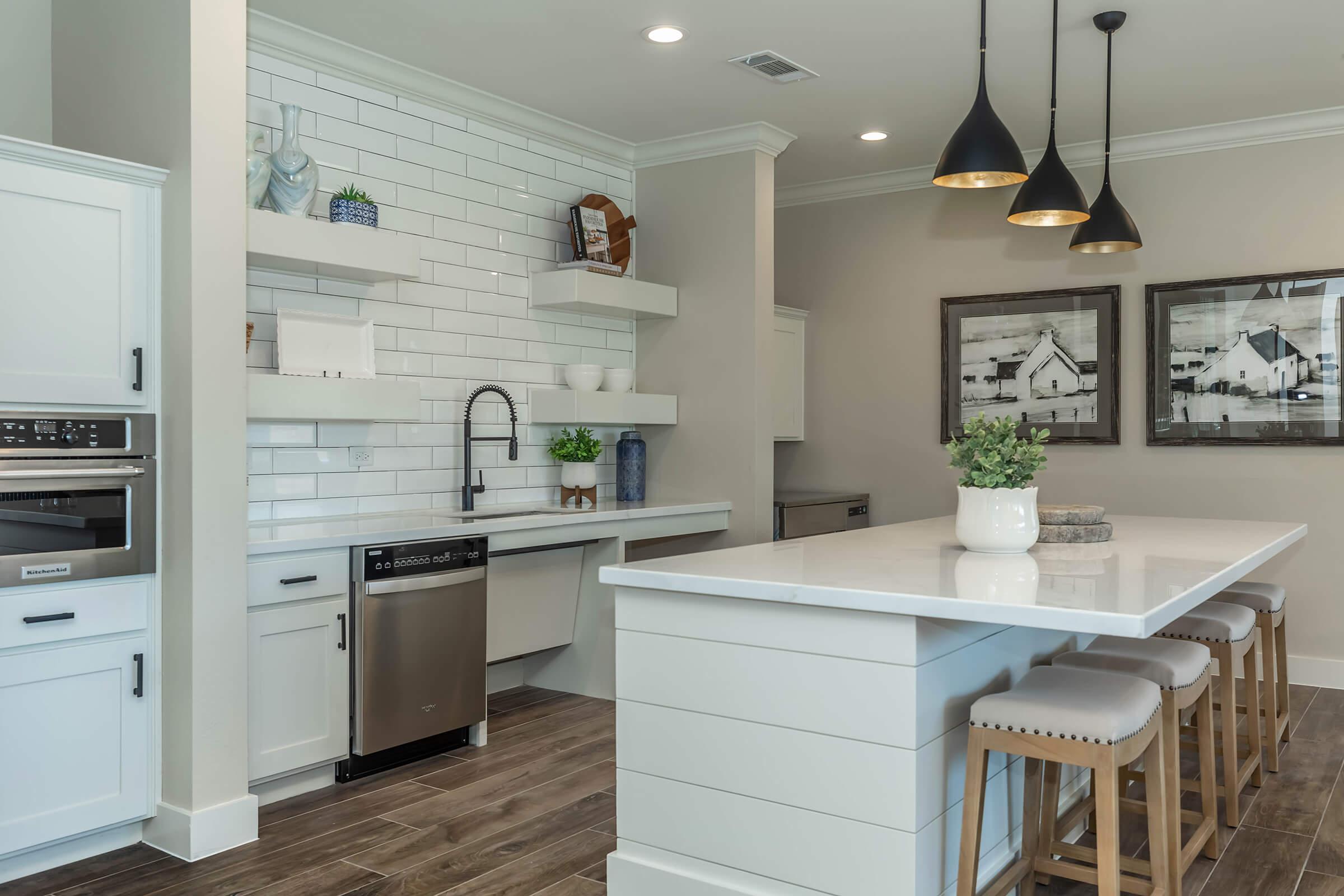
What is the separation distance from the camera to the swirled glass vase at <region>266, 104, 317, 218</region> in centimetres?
363

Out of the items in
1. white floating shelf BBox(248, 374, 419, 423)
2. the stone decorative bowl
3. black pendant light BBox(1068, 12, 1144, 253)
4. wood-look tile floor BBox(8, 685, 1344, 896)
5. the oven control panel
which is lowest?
wood-look tile floor BBox(8, 685, 1344, 896)

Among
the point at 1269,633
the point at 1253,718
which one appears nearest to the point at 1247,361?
the point at 1269,633

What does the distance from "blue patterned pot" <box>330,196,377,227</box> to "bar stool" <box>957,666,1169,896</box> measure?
2.85 m

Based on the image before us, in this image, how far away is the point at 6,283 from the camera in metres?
2.72

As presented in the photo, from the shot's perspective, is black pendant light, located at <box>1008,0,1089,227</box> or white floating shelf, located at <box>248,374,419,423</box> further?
white floating shelf, located at <box>248,374,419,423</box>

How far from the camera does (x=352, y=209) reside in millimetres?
3883

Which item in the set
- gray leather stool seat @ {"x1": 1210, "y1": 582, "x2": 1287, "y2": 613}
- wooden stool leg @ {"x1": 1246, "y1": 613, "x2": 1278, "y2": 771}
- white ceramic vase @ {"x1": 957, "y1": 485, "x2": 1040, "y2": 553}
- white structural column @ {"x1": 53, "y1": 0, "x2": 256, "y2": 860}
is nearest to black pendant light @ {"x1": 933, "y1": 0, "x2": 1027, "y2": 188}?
white ceramic vase @ {"x1": 957, "y1": 485, "x2": 1040, "y2": 553}

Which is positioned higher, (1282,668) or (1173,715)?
(1173,715)

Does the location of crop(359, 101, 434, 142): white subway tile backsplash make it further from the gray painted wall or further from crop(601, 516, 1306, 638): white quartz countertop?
the gray painted wall

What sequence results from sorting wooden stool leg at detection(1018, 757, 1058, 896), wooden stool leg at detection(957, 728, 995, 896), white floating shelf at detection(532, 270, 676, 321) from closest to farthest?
wooden stool leg at detection(957, 728, 995, 896), wooden stool leg at detection(1018, 757, 1058, 896), white floating shelf at detection(532, 270, 676, 321)

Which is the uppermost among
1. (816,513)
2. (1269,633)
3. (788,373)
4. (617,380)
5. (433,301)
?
(433,301)

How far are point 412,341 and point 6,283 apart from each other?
1750 mm

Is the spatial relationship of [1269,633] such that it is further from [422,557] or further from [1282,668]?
[422,557]

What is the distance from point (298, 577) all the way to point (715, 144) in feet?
9.78
